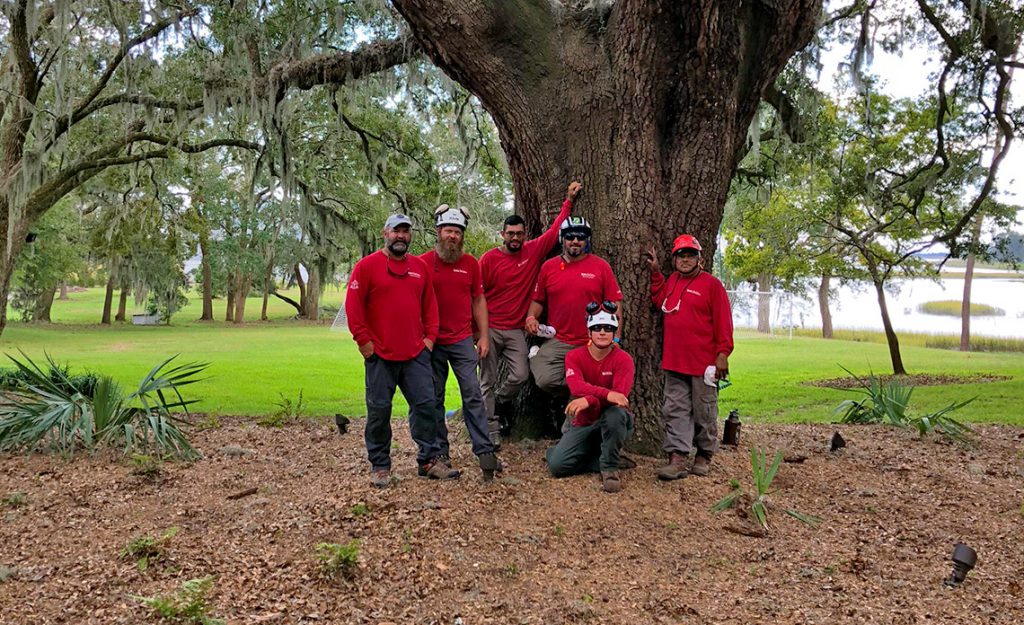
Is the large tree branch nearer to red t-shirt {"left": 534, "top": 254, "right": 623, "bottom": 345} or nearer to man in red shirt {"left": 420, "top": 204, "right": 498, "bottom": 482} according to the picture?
man in red shirt {"left": 420, "top": 204, "right": 498, "bottom": 482}

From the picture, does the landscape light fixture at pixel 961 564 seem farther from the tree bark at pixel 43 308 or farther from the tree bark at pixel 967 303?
the tree bark at pixel 43 308

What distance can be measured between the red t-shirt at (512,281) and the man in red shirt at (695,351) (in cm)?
105

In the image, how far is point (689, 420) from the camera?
536 cm

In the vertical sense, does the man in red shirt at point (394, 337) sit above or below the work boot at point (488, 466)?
above

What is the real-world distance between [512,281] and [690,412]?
166 centimetres

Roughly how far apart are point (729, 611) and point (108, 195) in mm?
26716

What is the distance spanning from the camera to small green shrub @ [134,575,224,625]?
3.23 meters

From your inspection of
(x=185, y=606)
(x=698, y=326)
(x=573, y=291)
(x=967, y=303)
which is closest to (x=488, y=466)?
(x=573, y=291)

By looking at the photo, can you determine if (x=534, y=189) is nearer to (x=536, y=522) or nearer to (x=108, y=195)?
(x=536, y=522)

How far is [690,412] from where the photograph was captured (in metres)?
5.42

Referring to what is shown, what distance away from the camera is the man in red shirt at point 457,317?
207 inches

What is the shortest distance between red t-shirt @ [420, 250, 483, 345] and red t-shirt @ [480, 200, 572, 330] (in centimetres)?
32

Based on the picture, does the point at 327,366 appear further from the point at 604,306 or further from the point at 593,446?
the point at 604,306

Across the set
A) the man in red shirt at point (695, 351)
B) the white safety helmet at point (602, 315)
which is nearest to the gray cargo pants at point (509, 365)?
the white safety helmet at point (602, 315)
